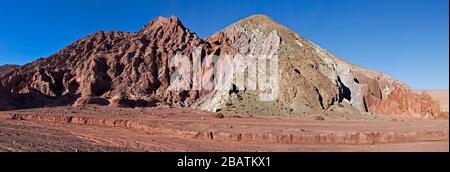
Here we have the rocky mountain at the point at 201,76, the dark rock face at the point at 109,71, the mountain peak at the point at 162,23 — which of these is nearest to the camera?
the rocky mountain at the point at 201,76

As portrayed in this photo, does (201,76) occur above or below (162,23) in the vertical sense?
below

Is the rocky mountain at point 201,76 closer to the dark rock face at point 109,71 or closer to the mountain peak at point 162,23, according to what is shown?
the dark rock face at point 109,71

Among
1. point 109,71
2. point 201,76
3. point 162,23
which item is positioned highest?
point 162,23

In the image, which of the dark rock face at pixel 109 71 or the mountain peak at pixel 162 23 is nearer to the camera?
the dark rock face at pixel 109 71

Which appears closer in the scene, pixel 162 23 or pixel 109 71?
pixel 109 71

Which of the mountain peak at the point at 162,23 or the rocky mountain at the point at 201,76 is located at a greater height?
the mountain peak at the point at 162,23

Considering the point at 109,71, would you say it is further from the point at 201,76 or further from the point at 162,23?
the point at 162,23

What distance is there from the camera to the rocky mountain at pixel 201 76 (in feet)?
131

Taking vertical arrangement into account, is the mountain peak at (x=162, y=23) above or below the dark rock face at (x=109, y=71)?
above

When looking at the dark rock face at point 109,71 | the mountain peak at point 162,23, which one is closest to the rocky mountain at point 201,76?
the dark rock face at point 109,71

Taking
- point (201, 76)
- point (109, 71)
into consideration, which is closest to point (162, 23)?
point (109, 71)

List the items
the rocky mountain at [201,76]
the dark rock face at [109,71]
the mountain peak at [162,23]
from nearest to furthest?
the rocky mountain at [201,76] < the dark rock face at [109,71] < the mountain peak at [162,23]

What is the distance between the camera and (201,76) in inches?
1890

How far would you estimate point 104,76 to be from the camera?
1991 inches
